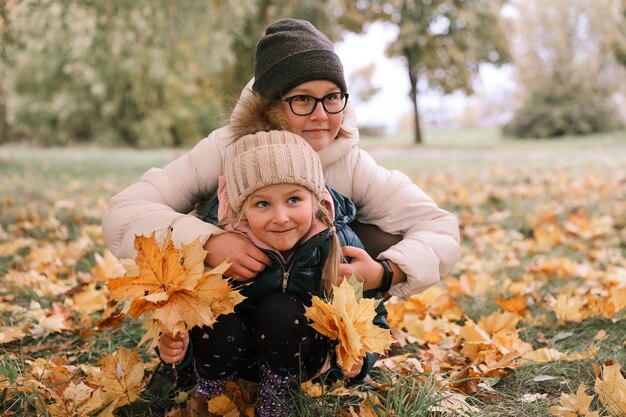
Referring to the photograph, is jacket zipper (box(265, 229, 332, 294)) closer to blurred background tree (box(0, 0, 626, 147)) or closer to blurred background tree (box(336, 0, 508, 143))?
blurred background tree (box(0, 0, 626, 147))

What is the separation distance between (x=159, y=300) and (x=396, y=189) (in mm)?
967

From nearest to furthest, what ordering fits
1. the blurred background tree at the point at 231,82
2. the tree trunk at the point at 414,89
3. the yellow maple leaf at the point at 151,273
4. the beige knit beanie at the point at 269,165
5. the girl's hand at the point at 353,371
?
the yellow maple leaf at the point at 151,273
the beige knit beanie at the point at 269,165
the girl's hand at the point at 353,371
the blurred background tree at the point at 231,82
the tree trunk at the point at 414,89

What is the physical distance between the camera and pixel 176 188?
1967 mm

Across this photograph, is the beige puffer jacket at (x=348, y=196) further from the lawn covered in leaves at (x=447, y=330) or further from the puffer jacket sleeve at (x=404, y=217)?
the lawn covered in leaves at (x=447, y=330)

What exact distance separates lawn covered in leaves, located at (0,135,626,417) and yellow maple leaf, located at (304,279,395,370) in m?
0.18

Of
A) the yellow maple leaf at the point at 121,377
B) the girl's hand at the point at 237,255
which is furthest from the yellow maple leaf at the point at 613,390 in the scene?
the yellow maple leaf at the point at 121,377

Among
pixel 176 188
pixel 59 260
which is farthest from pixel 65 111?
pixel 176 188

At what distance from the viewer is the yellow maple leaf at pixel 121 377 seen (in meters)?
1.72

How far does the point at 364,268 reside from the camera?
1.77 m

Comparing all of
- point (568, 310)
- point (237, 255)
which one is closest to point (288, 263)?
point (237, 255)

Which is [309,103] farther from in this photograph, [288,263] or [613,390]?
[613,390]

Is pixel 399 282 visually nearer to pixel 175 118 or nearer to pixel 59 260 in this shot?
pixel 59 260

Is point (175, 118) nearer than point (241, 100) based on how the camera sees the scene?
No

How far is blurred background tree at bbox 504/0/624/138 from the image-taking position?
22.8 metres
